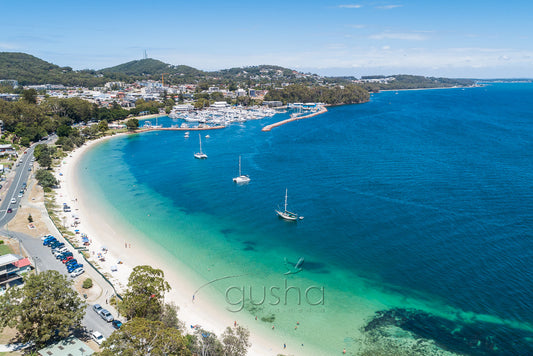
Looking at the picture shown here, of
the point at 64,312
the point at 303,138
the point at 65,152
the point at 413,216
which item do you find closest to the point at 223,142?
the point at 303,138

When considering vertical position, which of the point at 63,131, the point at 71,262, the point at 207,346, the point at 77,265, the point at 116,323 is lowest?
the point at 116,323

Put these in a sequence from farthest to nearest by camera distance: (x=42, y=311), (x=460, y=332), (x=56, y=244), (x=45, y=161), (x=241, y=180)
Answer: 1. (x=45, y=161)
2. (x=241, y=180)
3. (x=56, y=244)
4. (x=460, y=332)
5. (x=42, y=311)

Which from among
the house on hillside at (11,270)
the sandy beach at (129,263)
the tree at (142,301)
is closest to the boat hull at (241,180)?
the sandy beach at (129,263)

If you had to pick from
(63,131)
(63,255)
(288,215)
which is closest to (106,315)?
(63,255)

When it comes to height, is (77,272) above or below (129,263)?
above

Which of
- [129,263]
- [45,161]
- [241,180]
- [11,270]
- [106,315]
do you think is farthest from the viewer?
[45,161]

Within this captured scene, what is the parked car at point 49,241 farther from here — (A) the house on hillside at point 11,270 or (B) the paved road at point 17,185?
(B) the paved road at point 17,185

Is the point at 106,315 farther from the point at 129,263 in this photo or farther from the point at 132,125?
→ the point at 132,125
